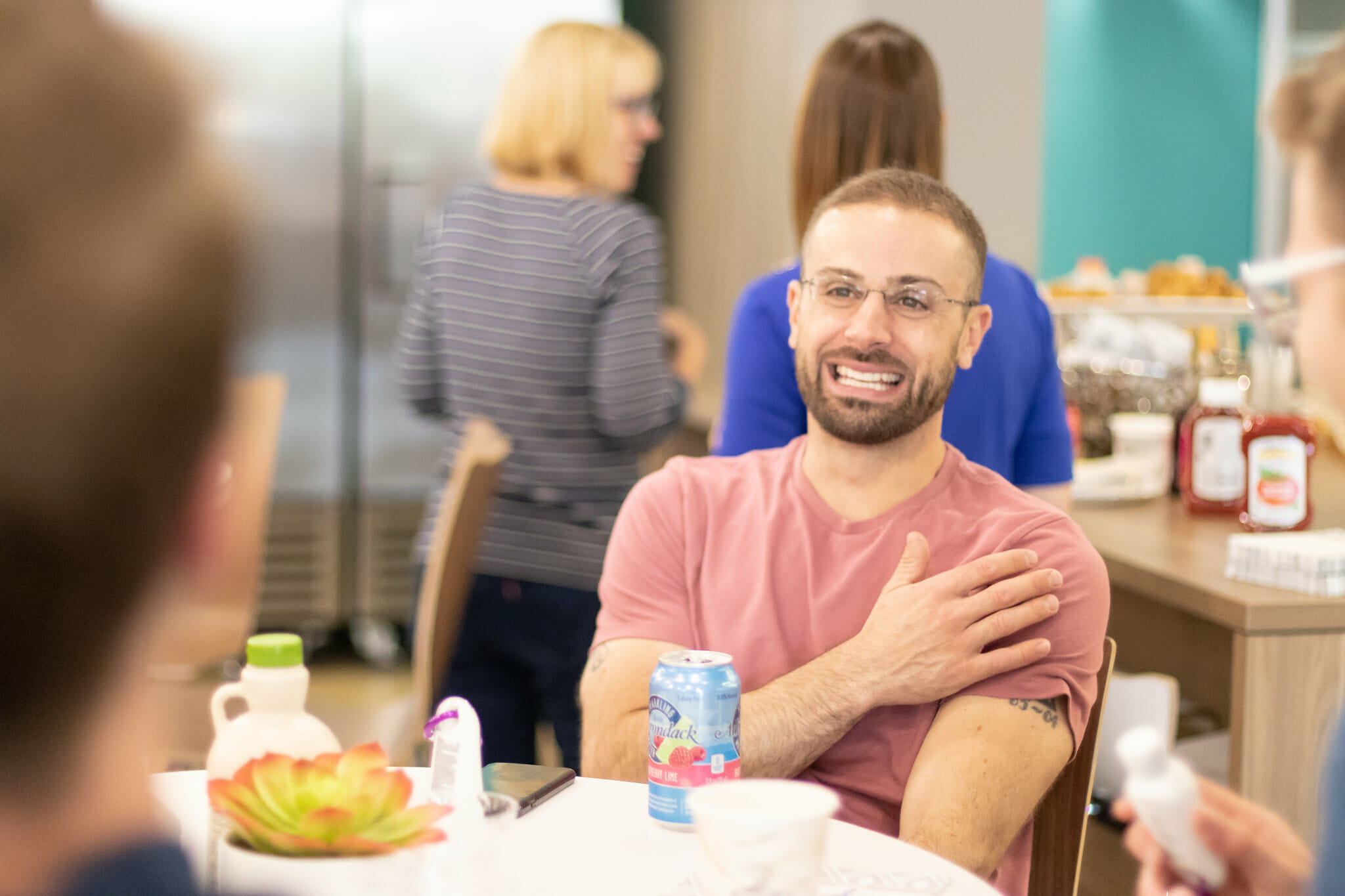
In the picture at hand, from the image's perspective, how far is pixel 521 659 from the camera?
7.41 ft

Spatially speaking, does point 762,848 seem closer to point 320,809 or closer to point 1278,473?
point 320,809

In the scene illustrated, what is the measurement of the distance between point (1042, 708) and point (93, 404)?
Answer: 120 cm

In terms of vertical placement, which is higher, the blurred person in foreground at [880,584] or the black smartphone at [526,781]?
the blurred person in foreground at [880,584]

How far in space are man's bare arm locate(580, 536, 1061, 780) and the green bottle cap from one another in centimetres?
45

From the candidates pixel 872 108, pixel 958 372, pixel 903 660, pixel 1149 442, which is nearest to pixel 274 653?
pixel 903 660

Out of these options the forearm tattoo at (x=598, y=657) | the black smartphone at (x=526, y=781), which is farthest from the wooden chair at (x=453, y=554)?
the black smartphone at (x=526, y=781)

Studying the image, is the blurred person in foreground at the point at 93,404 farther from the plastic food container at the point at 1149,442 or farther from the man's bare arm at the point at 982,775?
the plastic food container at the point at 1149,442

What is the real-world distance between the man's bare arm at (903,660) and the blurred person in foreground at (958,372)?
0.38 metres

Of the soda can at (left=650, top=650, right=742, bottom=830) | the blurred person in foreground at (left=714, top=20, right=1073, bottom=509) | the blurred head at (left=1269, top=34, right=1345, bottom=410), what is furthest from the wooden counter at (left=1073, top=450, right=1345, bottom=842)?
the blurred head at (left=1269, top=34, right=1345, bottom=410)

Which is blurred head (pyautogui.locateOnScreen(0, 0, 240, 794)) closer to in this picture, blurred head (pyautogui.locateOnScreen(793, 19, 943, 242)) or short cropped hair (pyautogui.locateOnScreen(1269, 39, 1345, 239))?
short cropped hair (pyautogui.locateOnScreen(1269, 39, 1345, 239))

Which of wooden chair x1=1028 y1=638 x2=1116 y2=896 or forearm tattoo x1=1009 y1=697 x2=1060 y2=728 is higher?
forearm tattoo x1=1009 y1=697 x2=1060 y2=728

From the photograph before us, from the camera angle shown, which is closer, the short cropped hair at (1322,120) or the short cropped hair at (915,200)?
the short cropped hair at (1322,120)

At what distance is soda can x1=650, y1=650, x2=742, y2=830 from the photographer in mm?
1195

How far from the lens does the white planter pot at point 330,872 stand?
807mm
